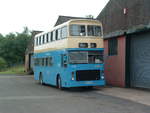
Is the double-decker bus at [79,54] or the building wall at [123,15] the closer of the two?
the double-decker bus at [79,54]

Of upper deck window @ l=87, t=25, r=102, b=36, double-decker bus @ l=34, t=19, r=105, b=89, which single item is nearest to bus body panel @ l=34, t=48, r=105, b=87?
double-decker bus @ l=34, t=19, r=105, b=89

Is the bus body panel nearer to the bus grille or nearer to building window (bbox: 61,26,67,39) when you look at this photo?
the bus grille

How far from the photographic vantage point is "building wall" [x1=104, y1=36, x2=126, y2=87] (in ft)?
72.6

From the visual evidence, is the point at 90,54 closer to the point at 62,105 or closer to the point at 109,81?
the point at 109,81

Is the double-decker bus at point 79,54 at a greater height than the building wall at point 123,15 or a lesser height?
lesser

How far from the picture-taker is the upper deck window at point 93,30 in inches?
794

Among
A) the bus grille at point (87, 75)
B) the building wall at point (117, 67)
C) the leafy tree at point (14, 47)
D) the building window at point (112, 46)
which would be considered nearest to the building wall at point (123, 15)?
the building window at point (112, 46)

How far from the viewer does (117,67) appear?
23.0 metres

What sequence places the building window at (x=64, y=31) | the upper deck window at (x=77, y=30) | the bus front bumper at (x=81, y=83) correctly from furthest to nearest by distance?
the building window at (x=64, y=31), the upper deck window at (x=77, y=30), the bus front bumper at (x=81, y=83)

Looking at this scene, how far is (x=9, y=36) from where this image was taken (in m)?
84.1

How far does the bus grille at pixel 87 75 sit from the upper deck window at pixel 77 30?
2333mm

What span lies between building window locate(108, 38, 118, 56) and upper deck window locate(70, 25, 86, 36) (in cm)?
430

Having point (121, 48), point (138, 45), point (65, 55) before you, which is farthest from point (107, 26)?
point (65, 55)

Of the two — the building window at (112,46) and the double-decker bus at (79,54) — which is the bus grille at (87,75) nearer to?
the double-decker bus at (79,54)
